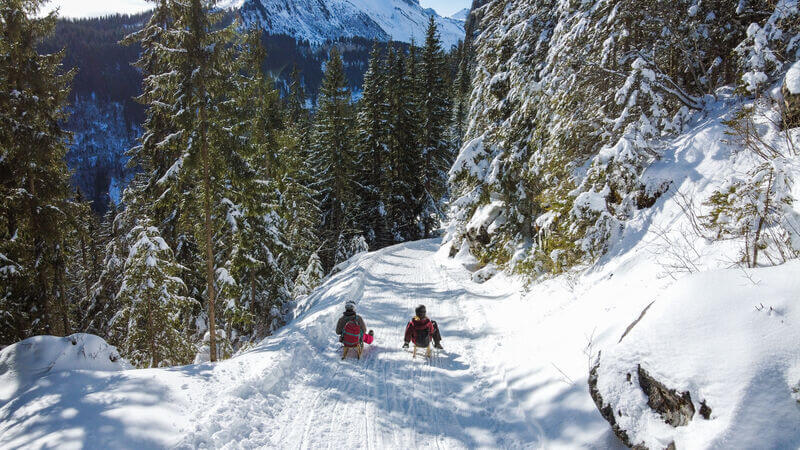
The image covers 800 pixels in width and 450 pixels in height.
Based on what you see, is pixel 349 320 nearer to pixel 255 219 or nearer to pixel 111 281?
pixel 255 219

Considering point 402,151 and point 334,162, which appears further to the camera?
point 402,151

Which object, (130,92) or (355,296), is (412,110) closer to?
(355,296)

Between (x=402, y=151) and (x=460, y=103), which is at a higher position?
(x=460, y=103)

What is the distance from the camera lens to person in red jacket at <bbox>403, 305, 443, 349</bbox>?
791 centimetres

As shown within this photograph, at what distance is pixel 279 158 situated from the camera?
1948cm

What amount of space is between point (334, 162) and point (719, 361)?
2406 cm

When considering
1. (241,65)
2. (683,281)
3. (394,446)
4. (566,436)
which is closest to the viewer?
(683,281)

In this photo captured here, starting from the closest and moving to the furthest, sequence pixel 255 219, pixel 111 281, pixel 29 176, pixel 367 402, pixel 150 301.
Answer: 1. pixel 367 402
2. pixel 29 176
3. pixel 150 301
4. pixel 255 219
5. pixel 111 281

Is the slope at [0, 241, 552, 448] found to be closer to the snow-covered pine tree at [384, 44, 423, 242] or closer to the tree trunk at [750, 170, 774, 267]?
the tree trunk at [750, 170, 774, 267]

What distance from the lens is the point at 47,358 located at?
720 centimetres

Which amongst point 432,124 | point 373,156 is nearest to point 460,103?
point 432,124

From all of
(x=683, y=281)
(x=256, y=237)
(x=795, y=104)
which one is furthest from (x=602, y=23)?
(x=256, y=237)

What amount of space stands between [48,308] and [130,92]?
187828 millimetres

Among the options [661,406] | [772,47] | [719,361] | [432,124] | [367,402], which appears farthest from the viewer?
[432,124]
